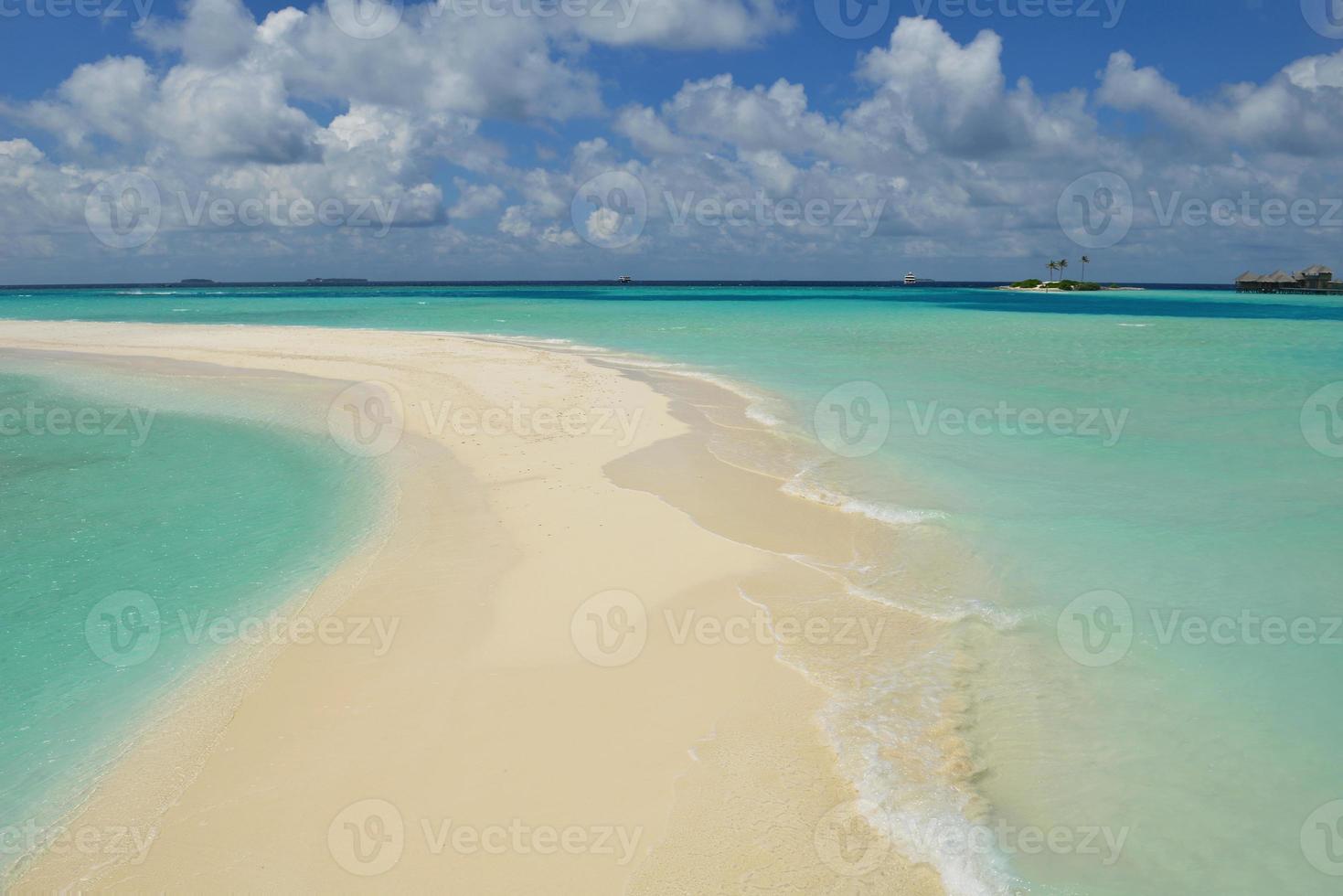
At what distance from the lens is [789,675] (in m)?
5.63

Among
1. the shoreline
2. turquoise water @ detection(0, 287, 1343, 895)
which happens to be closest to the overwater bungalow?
turquoise water @ detection(0, 287, 1343, 895)

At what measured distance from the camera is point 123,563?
7.91m

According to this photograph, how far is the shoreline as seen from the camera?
391 centimetres

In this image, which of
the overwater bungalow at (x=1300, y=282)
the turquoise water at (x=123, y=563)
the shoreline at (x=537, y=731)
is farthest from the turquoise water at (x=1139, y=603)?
the overwater bungalow at (x=1300, y=282)

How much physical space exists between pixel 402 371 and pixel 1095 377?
2113cm

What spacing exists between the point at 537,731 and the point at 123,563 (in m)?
5.92

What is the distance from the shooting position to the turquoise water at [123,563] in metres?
5.00

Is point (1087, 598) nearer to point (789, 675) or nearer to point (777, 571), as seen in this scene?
point (777, 571)

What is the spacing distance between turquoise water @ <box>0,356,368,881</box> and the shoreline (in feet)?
1.94

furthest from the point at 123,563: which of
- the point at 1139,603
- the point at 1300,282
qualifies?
the point at 1300,282

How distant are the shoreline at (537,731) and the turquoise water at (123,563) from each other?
1.94 ft

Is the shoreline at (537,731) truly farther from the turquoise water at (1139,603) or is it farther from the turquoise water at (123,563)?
the turquoise water at (1139,603)

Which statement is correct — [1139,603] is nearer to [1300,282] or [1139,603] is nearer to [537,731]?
[537,731]

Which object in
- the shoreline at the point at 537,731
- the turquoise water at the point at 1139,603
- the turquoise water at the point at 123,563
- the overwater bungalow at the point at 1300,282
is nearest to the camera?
the shoreline at the point at 537,731
